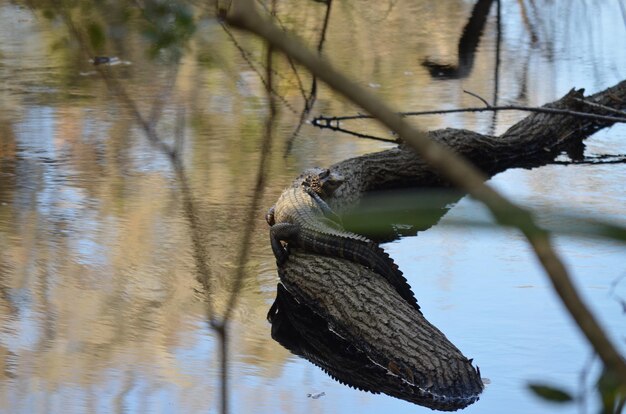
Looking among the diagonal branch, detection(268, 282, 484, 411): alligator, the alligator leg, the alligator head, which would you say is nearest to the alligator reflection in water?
detection(268, 282, 484, 411): alligator

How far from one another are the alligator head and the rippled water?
350 mm

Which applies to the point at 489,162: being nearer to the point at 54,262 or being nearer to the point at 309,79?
the point at 309,79

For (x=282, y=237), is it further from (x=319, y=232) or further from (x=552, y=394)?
(x=552, y=394)

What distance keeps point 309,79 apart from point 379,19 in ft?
11.5

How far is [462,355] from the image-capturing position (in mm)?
3822

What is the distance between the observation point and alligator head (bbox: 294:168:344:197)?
544cm

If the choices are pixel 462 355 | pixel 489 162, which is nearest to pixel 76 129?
pixel 489 162

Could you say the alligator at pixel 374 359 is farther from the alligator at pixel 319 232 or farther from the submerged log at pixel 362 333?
the alligator at pixel 319 232

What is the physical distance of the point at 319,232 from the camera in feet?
15.3

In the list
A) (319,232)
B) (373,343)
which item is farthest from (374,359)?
(319,232)

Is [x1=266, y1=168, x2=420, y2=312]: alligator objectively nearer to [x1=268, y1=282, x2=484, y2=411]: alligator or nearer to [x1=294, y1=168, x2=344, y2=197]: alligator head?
[x1=294, y1=168, x2=344, y2=197]: alligator head

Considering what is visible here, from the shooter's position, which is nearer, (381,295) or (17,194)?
(381,295)

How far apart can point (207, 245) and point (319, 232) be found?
80cm

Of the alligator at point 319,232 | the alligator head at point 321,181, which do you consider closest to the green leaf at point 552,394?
the alligator at point 319,232
